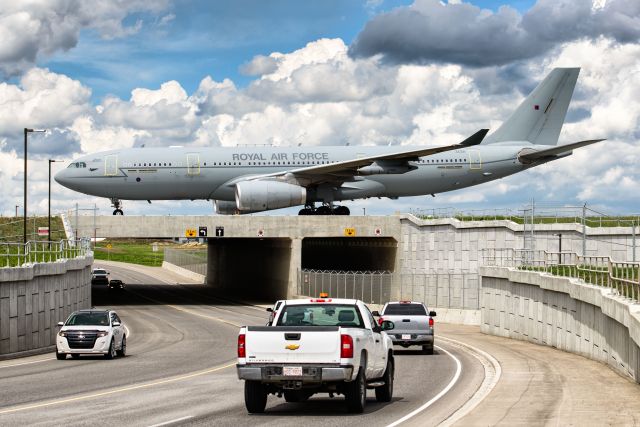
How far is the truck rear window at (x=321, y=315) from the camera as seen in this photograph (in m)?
18.2

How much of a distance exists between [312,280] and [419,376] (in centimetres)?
3942

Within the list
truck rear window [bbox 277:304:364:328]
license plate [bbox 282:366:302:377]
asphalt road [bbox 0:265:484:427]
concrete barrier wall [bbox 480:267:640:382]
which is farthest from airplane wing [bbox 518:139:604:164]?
license plate [bbox 282:366:302:377]

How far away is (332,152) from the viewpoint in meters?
62.4

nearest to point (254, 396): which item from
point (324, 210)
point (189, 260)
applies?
point (324, 210)

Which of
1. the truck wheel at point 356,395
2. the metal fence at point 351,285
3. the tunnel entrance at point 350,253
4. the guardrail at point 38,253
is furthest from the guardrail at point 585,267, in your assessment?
the guardrail at point 38,253

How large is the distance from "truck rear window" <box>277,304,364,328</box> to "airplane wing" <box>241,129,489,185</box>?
120 feet

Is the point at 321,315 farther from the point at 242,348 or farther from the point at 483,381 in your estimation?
the point at 483,381

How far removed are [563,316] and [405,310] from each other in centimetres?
524

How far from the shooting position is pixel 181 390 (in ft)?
68.5

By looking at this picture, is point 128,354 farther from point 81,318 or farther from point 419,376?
point 419,376

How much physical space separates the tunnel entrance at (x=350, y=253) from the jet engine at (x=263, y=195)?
11.0 meters

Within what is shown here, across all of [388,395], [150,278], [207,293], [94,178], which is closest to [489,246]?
[94,178]

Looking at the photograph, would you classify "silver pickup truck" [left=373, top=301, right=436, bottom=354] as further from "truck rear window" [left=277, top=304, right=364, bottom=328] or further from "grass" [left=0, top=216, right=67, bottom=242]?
"grass" [left=0, top=216, right=67, bottom=242]

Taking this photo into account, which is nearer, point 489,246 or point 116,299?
point 489,246
